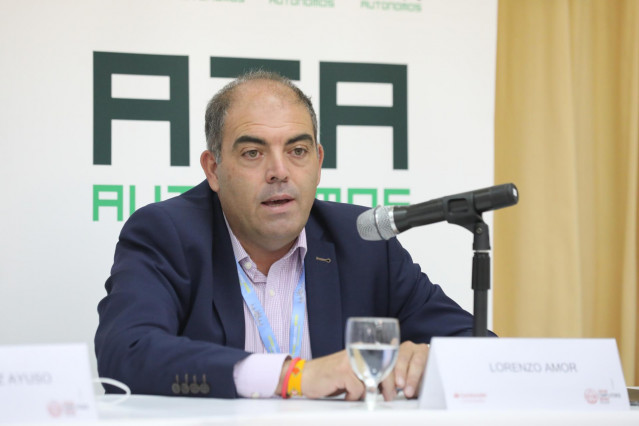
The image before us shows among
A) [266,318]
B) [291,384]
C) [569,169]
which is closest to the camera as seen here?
[291,384]

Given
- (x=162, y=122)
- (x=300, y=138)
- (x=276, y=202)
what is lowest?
(x=276, y=202)

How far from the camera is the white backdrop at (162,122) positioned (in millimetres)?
3029

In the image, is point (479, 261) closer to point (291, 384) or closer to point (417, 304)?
point (291, 384)

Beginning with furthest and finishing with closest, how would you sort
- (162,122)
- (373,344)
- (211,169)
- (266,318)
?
(162,122), (211,169), (266,318), (373,344)

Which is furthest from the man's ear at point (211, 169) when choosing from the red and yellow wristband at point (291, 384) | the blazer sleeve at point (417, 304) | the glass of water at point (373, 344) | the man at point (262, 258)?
the glass of water at point (373, 344)

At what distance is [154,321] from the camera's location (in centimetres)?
204

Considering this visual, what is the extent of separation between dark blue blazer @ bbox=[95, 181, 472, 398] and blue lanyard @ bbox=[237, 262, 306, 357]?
0.16 feet

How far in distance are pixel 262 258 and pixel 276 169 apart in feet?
1.17

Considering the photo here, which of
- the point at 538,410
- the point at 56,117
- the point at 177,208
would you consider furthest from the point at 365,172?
the point at 538,410

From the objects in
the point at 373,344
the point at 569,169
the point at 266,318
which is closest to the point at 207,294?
the point at 266,318

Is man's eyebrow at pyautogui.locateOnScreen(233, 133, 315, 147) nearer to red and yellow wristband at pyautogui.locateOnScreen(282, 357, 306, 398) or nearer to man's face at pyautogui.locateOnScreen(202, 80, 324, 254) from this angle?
man's face at pyautogui.locateOnScreen(202, 80, 324, 254)

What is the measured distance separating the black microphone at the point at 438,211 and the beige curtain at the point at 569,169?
2.36m

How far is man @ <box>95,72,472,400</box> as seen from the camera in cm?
233

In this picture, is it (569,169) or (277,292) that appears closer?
(277,292)
